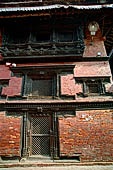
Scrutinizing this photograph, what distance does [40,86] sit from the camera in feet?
22.1

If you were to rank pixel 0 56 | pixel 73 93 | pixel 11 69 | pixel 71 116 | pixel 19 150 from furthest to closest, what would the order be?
pixel 0 56 < pixel 11 69 < pixel 73 93 < pixel 71 116 < pixel 19 150

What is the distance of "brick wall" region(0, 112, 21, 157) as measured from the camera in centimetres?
538

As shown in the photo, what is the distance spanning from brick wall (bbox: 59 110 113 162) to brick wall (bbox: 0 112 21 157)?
5.76ft

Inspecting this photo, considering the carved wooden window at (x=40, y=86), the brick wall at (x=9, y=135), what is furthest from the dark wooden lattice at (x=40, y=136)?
the carved wooden window at (x=40, y=86)

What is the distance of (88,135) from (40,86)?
3.10 m

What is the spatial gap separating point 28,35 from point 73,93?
13.5 ft

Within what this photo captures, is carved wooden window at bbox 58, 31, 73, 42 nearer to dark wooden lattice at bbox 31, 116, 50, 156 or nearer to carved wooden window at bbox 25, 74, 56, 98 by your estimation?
carved wooden window at bbox 25, 74, 56, 98

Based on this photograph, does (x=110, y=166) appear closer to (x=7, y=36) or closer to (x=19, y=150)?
(x=19, y=150)

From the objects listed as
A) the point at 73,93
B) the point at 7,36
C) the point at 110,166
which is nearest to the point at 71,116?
the point at 73,93

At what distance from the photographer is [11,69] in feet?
21.8

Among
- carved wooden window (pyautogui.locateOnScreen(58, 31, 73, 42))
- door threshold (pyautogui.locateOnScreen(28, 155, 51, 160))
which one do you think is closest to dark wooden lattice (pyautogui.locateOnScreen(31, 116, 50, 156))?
door threshold (pyautogui.locateOnScreen(28, 155, 51, 160))

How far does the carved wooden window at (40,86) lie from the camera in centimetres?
644

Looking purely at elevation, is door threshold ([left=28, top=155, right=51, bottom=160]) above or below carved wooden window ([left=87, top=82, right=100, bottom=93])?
below

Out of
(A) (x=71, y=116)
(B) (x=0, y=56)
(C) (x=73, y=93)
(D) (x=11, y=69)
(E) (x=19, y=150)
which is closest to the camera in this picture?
(E) (x=19, y=150)
